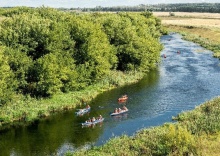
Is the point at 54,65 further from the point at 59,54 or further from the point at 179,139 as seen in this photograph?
the point at 179,139

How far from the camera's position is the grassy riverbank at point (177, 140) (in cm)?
2825

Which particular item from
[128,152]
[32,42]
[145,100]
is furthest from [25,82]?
[128,152]

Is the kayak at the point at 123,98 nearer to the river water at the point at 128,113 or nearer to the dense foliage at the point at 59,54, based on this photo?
the river water at the point at 128,113

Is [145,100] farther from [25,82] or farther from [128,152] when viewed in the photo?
[128,152]

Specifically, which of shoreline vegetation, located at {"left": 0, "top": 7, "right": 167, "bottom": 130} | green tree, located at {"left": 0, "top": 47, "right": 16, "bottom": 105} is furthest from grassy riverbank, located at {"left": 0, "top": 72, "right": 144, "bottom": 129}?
green tree, located at {"left": 0, "top": 47, "right": 16, "bottom": 105}

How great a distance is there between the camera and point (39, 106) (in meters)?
47.8

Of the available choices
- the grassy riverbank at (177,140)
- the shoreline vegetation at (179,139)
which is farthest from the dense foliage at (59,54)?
the grassy riverbank at (177,140)

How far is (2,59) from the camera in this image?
45.3 metres

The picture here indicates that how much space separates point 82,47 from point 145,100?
14.6 metres

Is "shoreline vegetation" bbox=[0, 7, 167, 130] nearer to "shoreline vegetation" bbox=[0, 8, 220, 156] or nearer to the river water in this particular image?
"shoreline vegetation" bbox=[0, 8, 220, 156]

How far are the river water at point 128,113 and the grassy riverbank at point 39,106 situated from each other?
154 centimetres

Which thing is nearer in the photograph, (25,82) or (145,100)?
(25,82)

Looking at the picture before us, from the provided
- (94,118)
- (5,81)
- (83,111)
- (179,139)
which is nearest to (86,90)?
(83,111)

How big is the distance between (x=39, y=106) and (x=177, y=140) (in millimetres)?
24831
